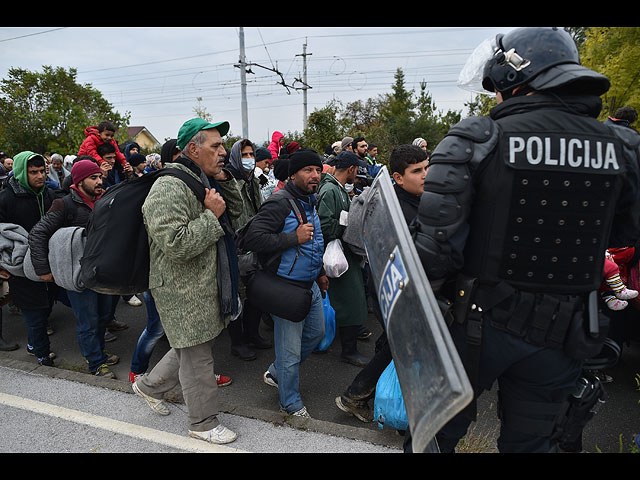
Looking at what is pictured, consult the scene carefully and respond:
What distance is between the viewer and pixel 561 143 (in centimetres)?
173

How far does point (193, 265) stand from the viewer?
2.66 meters

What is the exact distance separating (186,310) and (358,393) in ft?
4.48

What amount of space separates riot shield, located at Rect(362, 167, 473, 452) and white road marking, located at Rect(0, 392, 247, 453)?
1493mm

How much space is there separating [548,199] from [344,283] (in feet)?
8.34

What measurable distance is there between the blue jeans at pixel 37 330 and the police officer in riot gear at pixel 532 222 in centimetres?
380

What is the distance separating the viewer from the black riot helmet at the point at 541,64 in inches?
70.4

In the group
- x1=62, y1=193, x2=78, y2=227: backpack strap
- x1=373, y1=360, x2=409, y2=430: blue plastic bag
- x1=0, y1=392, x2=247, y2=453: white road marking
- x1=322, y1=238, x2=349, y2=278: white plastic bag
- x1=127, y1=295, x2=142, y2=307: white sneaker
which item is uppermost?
x1=62, y1=193, x2=78, y2=227: backpack strap

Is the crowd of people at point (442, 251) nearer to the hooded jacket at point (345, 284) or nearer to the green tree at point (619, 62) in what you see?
the hooded jacket at point (345, 284)

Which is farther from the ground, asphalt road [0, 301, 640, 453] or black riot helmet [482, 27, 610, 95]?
black riot helmet [482, 27, 610, 95]

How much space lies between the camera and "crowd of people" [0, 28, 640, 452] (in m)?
1.78

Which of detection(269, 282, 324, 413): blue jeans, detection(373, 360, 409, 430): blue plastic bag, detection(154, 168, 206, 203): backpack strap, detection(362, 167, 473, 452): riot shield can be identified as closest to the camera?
detection(362, 167, 473, 452): riot shield

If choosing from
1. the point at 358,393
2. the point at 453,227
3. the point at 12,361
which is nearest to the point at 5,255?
the point at 12,361

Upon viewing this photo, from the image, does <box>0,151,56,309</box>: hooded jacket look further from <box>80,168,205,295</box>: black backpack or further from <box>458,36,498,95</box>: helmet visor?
<box>458,36,498,95</box>: helmet visor

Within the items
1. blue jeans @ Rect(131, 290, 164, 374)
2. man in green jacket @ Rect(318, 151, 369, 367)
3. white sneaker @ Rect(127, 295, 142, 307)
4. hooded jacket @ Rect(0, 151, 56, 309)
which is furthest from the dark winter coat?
man in green jacket @ Rect(318, 151, 369, 367)
